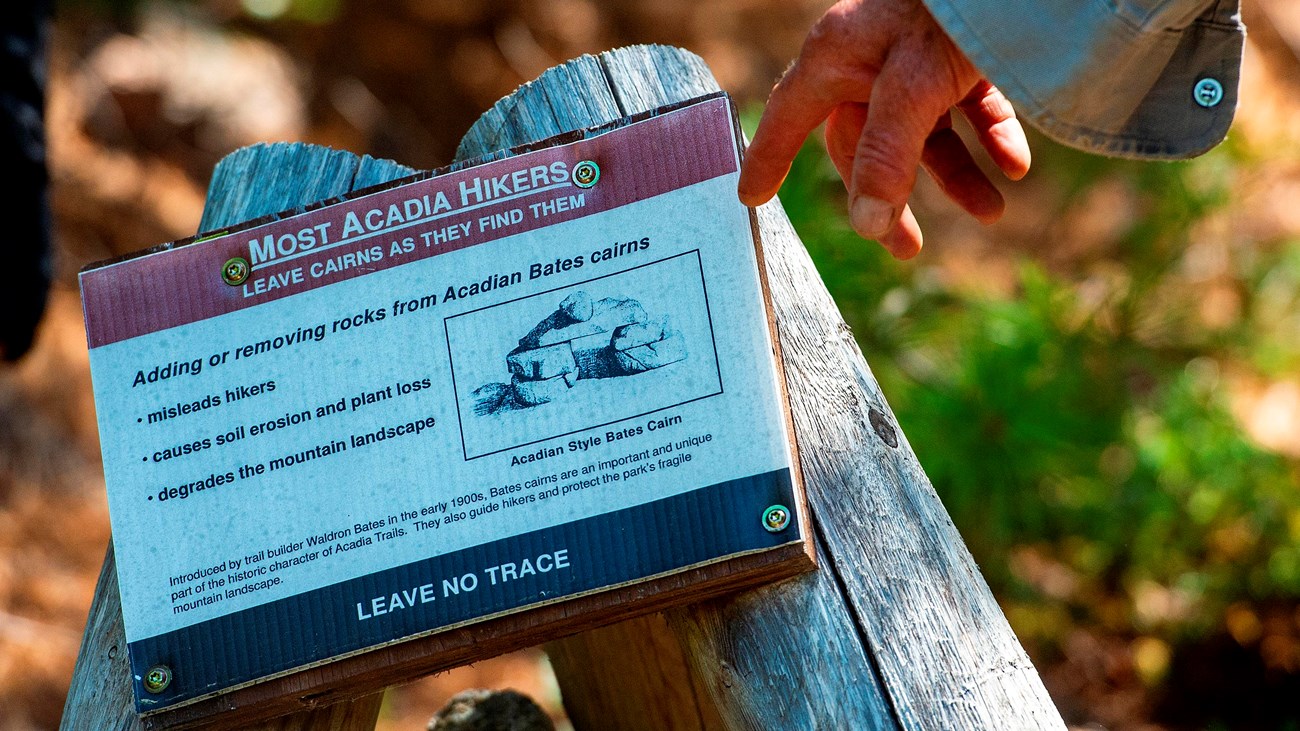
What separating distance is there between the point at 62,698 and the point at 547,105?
2.90 metres

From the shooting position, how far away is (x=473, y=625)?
4.03ft

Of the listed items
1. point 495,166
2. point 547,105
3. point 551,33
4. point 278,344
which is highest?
point 551,33

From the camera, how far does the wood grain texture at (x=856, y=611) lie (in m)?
1.19

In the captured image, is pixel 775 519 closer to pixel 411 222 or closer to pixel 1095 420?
pixel 411 222

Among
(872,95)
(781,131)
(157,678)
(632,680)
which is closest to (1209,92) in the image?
(872,95)

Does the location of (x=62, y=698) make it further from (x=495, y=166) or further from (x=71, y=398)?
(x=495, y=166)

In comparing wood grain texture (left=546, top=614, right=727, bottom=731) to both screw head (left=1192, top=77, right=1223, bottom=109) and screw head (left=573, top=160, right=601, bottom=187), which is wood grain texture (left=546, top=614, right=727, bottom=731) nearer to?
screw head (left=573, top=160, right=601, bottom=187)

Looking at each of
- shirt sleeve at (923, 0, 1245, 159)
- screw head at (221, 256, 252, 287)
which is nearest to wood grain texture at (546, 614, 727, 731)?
screw head at (221, 256, 252, 287)

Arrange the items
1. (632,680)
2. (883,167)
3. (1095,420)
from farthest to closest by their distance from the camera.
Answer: (1095,420) → (632,680) → (883,167)

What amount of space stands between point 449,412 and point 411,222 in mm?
254

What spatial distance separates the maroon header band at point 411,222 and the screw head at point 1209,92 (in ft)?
1.91

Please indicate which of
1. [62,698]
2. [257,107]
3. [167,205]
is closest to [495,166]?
[62,698]

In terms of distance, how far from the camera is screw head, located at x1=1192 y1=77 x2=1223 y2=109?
4.11 ft

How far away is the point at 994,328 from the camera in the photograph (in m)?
3.12
